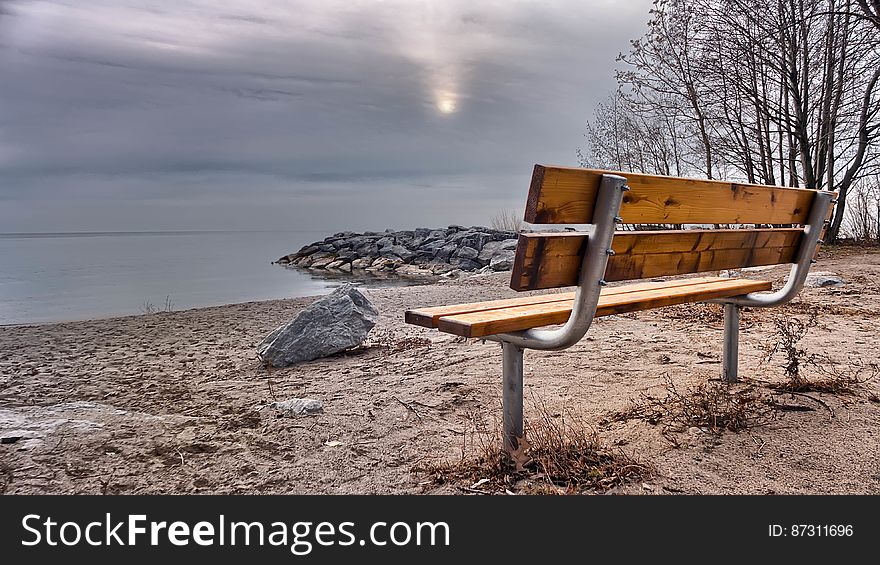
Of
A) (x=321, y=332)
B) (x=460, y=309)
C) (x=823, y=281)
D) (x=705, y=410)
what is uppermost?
(x=460, y=309)

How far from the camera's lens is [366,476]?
3.01 metres

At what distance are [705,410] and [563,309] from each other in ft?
3.63

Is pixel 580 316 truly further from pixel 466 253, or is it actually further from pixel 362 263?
pixel 362 263

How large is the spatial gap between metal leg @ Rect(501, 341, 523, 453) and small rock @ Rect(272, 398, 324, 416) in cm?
165

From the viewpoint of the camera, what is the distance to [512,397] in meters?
2.87

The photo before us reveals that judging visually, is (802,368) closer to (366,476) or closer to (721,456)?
(721,456)

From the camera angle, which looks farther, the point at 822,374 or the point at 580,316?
the point at 822,374

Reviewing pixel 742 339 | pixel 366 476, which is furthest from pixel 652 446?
pixel 742 339

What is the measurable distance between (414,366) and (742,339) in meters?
2.86

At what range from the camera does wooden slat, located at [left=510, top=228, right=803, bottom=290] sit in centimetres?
244

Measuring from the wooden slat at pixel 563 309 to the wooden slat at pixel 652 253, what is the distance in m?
0.18

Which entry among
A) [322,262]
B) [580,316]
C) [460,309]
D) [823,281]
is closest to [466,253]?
[322,262]

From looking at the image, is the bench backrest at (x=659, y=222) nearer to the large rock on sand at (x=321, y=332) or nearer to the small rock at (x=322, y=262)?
the large rock on sand at (x=321, y=332)

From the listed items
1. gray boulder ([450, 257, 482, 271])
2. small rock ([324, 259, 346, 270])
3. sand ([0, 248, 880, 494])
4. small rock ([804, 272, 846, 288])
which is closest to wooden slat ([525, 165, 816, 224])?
sand ([0, 248, 880, 494])
